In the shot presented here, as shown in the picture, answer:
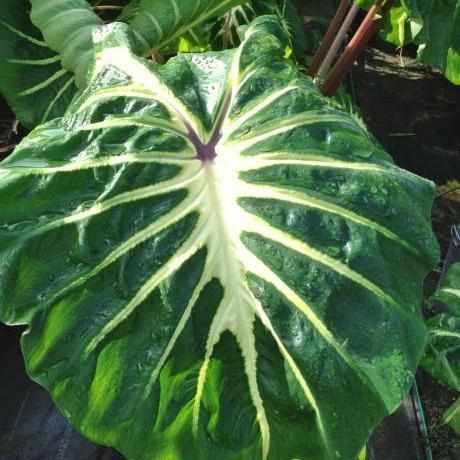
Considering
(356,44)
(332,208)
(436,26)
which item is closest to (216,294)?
(332,208)

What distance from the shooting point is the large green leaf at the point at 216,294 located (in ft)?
2.40

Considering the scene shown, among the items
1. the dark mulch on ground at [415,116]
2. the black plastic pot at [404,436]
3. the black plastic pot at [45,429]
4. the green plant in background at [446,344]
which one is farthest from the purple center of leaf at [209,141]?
the dark mulch on ground at [415,116]

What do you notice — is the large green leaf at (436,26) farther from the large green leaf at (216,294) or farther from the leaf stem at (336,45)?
the large green leaf at (216,294)

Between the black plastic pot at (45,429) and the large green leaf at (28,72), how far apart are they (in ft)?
1.93

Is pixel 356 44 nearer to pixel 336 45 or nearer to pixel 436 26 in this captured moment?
pixel 336 45

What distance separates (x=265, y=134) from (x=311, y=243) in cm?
17

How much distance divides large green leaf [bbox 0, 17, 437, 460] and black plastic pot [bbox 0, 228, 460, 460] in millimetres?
857

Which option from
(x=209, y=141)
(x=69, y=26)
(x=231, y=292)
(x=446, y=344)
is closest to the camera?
(x=231, y=292)

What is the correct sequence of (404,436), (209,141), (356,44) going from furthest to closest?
1. (404,436)
2. (356,44)
3. (209,141)

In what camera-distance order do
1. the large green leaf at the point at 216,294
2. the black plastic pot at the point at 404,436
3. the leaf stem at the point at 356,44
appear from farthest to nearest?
1. the black plastic pot at the point at 404,436
2. the leaf stem at the point at 356,44
3. the large green leaf at the point at 216,294

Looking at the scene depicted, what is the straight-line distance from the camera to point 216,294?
762 millimetres

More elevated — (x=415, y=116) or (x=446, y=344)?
(x=446, y=344)

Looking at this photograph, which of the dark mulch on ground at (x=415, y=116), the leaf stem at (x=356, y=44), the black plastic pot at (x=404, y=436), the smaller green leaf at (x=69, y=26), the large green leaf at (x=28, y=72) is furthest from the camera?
the dark mulch on ground at (x=415, y=116)

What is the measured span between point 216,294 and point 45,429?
0.99 metres
